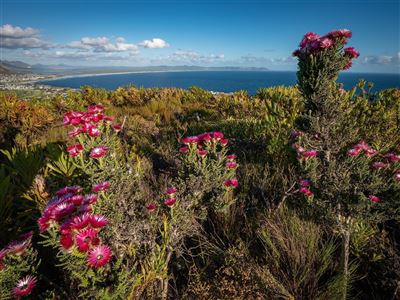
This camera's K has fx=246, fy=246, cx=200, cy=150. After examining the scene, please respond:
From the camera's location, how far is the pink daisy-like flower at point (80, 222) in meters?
1.23

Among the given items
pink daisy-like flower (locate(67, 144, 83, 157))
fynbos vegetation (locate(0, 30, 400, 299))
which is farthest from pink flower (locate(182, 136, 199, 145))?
pink daisy-like flower (locate(67, 144, 83, 157))

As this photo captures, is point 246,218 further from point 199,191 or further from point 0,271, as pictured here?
point 0,271

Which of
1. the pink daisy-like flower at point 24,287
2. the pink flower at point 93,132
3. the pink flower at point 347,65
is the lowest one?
the pink daisy-like flower at point 24,287

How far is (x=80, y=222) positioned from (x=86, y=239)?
3.7 inches

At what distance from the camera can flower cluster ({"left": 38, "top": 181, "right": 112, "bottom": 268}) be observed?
123 cm

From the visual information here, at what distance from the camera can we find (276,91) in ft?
29.6

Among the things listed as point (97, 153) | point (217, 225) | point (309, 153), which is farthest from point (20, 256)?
point (309, 153)

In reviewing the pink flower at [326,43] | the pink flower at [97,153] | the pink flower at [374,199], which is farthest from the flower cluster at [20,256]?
the pink flower at [326,43]

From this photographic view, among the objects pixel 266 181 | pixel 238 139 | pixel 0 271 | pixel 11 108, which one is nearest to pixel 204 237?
pixel 266 181

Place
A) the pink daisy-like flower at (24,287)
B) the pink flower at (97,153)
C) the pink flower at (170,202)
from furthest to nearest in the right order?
the pink flower at (170,202) → the pink flower at (97,153) → the pink daisy-like flower at (24,287)

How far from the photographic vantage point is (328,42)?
2.08 metres

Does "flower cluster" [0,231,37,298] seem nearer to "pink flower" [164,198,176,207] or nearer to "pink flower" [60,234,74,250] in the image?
"pink flower" [60,234,74,250]

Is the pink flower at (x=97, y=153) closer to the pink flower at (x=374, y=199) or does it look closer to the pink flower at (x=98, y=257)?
the pink flower at (x=98, y=257)

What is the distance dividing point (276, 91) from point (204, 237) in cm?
769
